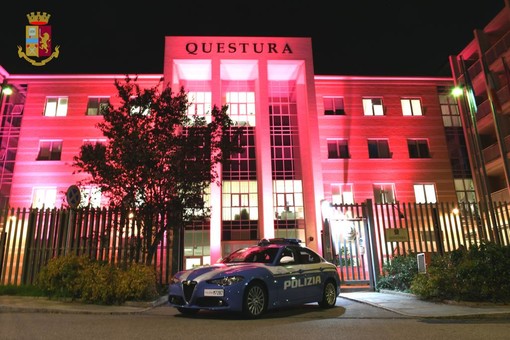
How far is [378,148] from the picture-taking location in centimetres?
2747

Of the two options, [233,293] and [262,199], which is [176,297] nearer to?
[233,293]

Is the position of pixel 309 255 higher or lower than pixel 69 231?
lower

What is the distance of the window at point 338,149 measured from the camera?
88.9ft

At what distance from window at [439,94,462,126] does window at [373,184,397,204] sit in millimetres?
6738

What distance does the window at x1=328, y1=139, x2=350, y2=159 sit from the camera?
88.9 ft

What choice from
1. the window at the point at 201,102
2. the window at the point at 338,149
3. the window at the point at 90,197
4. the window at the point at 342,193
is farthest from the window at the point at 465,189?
the window at the point at 90,197

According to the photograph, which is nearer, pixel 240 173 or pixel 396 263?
pixel 396 263

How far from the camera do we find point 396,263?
13602 mm

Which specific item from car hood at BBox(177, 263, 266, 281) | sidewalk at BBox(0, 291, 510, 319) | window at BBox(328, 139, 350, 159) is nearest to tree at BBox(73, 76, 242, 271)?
sidewalk at BBox(0, 291, 510, 319)

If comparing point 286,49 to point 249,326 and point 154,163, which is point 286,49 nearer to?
point 154,163

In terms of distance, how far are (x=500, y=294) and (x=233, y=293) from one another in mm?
6948

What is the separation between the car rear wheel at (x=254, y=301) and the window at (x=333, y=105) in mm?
21551

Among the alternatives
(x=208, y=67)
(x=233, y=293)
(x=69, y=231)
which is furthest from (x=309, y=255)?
(x=208, y=67)

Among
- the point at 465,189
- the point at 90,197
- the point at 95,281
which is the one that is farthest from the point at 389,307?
the point at 465,189
